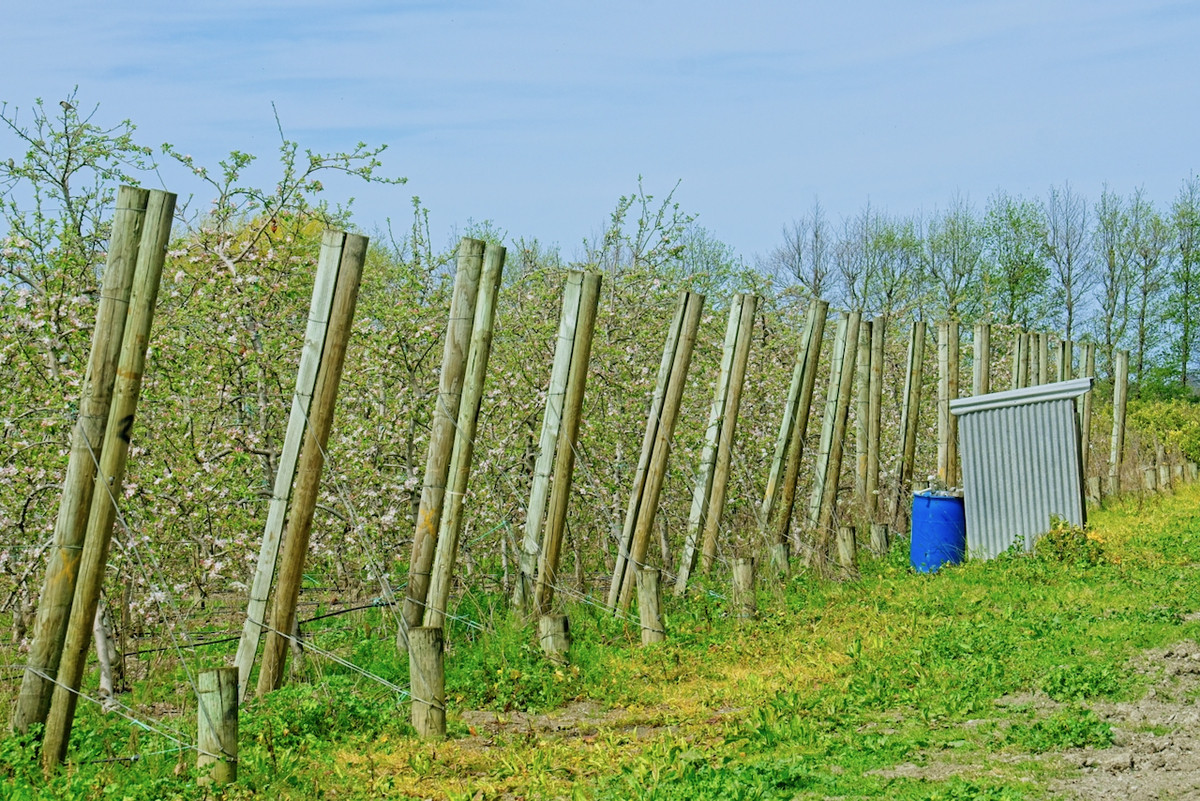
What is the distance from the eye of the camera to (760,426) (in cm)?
1305

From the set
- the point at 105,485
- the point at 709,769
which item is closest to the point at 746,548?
the point at 709,769

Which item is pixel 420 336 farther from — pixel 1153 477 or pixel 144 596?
pixel 1153 477

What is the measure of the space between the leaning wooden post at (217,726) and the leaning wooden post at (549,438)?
3.03m

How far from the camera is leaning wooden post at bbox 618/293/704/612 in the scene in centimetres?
882

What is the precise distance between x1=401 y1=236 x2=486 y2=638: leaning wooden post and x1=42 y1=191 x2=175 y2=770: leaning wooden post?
5.98 ft

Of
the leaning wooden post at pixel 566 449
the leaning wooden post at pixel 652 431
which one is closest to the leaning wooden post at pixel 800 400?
the leaning wooden post at pixel 652 431

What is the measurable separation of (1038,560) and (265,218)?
295 inches

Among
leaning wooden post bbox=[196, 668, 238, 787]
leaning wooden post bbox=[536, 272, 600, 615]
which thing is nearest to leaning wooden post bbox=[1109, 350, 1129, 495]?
leaning wooden post bbox=[536, 272, 600, 615]

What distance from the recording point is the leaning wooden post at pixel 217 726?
15.7ft

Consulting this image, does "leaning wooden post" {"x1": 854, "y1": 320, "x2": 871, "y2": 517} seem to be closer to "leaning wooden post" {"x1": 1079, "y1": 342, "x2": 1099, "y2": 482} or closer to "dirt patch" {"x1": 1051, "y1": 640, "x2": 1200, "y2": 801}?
"dirt patch" {"x1": 1051, "y1": 640, "x2": 1200, "y2": 801}

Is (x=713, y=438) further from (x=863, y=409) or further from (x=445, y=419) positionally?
(x=445, y=419)

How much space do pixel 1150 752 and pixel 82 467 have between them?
480 cm

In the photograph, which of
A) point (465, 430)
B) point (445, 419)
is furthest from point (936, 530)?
point (445, 419)

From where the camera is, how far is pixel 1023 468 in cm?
1195
